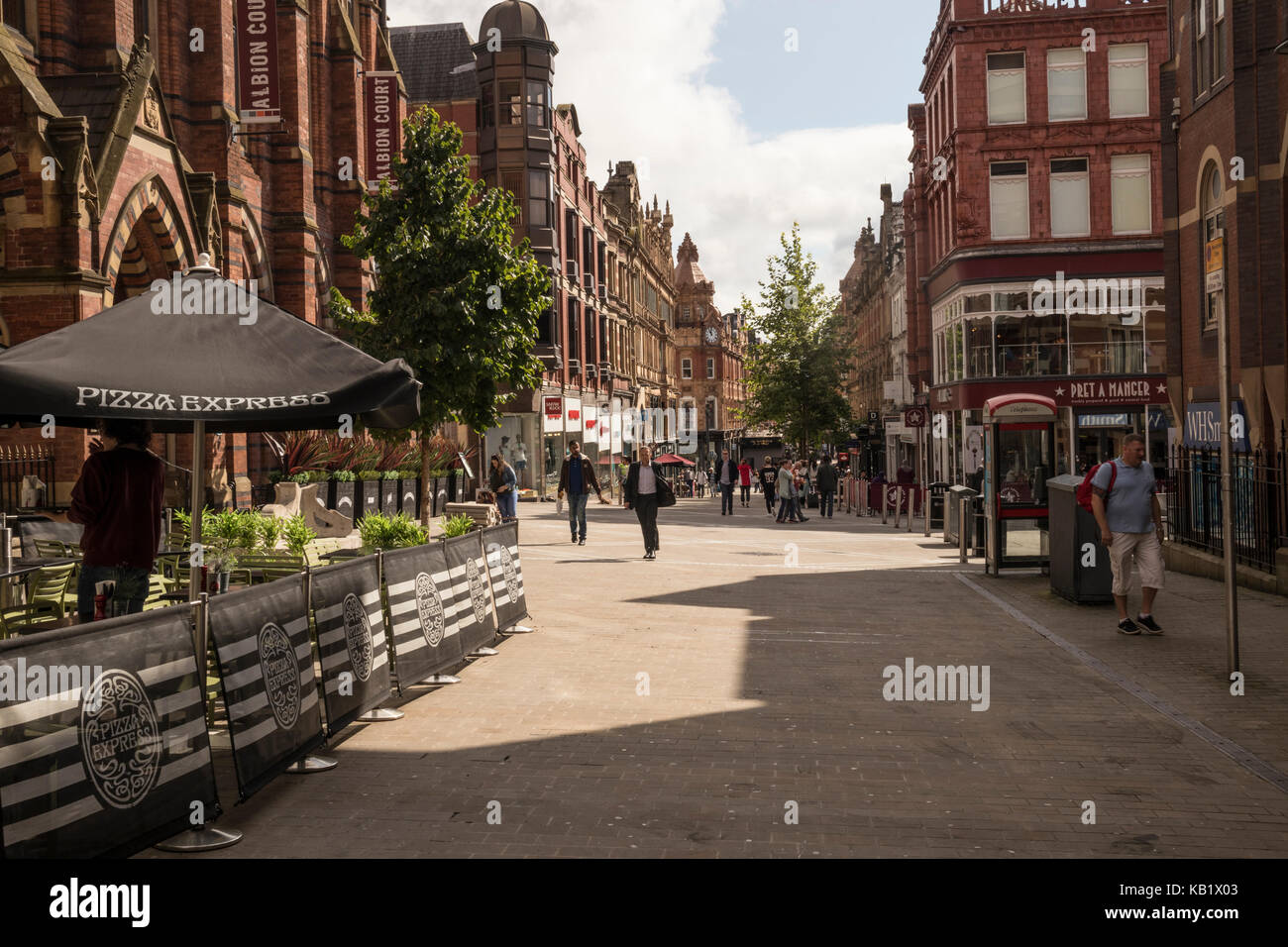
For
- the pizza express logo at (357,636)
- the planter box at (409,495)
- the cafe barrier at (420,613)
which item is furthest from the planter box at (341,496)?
the pizza express logo at (357,636)

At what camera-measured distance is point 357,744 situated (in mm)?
7520

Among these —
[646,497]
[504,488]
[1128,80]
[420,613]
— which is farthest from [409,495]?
[1128,80]

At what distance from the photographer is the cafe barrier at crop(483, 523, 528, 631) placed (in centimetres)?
1130

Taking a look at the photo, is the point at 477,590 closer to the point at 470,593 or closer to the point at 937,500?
the point at 470,593

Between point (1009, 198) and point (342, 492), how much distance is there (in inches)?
1011

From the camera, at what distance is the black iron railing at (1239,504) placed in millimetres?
14891

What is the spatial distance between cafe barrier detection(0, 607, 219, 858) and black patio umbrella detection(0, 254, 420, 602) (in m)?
1.24

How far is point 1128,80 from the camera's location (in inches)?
1547

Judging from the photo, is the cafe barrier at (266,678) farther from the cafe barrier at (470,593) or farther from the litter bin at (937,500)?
the litter bin at (937,500)

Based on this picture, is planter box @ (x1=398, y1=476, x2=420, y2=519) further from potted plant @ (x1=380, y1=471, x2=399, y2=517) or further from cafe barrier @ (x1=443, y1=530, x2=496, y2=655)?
cafe barrier @ (x1=443, y1=530, x2=496, y2=655)

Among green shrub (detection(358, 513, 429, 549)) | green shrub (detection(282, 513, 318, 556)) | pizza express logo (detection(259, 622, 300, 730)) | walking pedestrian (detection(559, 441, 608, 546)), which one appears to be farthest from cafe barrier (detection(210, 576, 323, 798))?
walking pedestrian (detection(559, 441, 608, 546))
